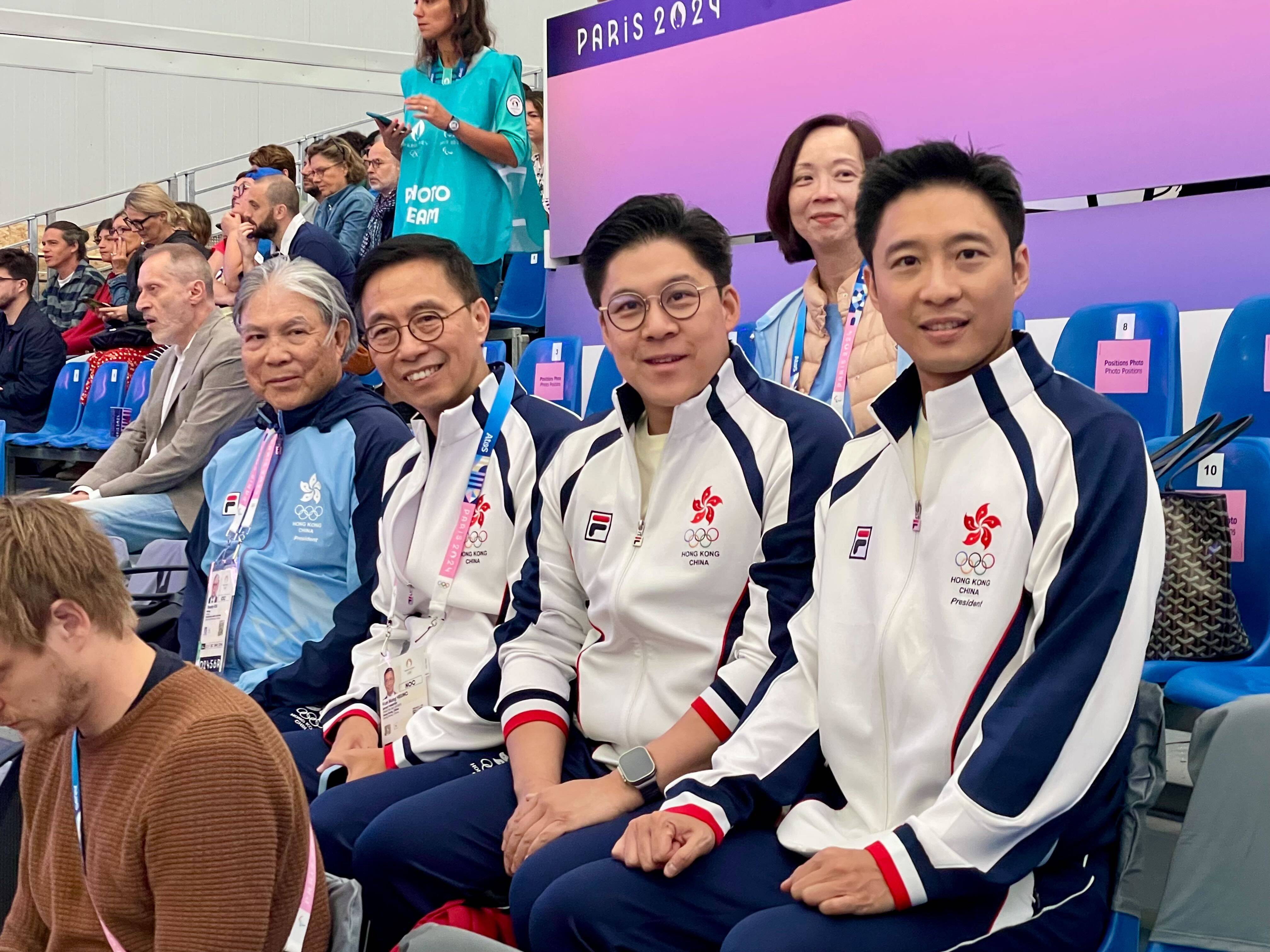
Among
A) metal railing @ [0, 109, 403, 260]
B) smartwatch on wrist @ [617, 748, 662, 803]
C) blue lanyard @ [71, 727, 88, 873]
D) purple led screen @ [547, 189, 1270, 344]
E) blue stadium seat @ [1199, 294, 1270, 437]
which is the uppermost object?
metal railing @ [0, 109, 403, 260]

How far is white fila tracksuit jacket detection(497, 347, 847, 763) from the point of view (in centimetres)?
188

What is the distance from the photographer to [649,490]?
2055 millimetres

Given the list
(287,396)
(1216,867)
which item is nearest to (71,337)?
(287,396)

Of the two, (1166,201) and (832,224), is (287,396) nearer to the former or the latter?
(832,224)

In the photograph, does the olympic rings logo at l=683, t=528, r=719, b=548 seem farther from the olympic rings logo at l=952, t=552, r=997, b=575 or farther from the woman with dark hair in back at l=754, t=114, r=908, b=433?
the woman with dark hair in back at l=754, t=114, r=908, b=433

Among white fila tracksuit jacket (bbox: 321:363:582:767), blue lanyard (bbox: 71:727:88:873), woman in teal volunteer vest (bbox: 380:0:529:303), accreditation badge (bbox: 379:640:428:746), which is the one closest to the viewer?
blue lanyard (bbox: 71:727:88:873)

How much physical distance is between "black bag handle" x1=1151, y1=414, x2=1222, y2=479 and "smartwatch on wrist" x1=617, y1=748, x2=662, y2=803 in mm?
884

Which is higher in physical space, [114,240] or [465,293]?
[114,240]

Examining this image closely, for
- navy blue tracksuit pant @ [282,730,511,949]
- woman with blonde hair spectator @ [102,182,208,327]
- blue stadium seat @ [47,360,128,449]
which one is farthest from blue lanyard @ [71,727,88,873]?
blue stadium seat @ [47,360,128,449]

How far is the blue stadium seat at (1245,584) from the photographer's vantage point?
1.90 m

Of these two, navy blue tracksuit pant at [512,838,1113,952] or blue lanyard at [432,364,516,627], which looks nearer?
navy blue tracksuit pant at [512,838,1113,952]

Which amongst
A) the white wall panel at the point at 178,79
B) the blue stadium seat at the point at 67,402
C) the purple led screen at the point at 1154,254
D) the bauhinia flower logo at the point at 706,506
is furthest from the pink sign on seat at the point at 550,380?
the white wall panel at the point at 178,79

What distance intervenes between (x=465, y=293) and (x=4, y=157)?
40.1 feet

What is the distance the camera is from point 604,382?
360 centimetres
